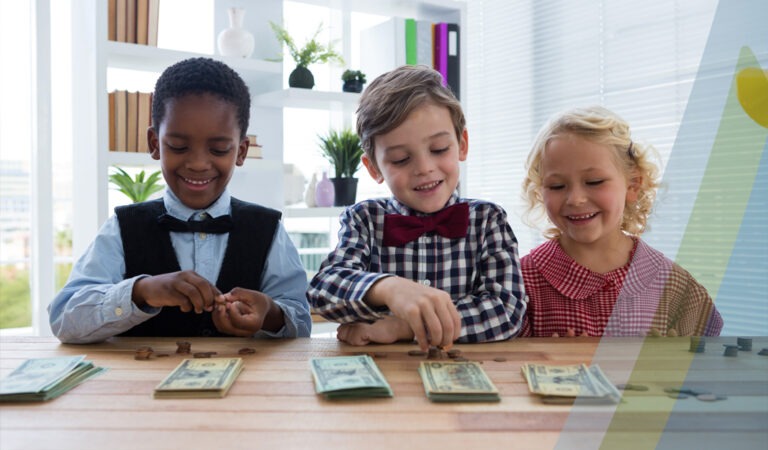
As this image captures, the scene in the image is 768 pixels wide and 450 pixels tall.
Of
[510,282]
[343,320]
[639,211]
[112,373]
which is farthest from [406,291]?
[639,211]

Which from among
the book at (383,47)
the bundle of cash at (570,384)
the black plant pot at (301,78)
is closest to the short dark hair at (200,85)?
the bundle of cash at (570,384)

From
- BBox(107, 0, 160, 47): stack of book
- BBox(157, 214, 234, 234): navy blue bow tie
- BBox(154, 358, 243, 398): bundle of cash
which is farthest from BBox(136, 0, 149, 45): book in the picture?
BBox(154, 358, 243, 398): bundle of cash

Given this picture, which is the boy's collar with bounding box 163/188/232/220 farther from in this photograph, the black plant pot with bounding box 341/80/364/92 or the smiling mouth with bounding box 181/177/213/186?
the black plant pot with bounding box 341/80/364/92

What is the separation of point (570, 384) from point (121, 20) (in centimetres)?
297

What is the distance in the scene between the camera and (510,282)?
1567mm

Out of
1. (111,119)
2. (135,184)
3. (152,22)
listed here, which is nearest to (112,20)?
(152,22)

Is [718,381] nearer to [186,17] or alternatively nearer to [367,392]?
[367,392]

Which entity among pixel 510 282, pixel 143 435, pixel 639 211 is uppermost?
pixel 639 211

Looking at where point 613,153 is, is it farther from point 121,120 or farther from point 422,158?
point 121,120

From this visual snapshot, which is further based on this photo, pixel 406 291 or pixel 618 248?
pixel 618 248

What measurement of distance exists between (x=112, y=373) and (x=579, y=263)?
4.30 ft

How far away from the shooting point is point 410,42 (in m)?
4.14

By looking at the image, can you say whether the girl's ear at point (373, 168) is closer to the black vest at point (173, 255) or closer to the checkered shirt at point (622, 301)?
the black vest at point (173, 255)

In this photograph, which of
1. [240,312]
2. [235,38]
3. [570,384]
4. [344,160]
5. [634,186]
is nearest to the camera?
[570,384]
